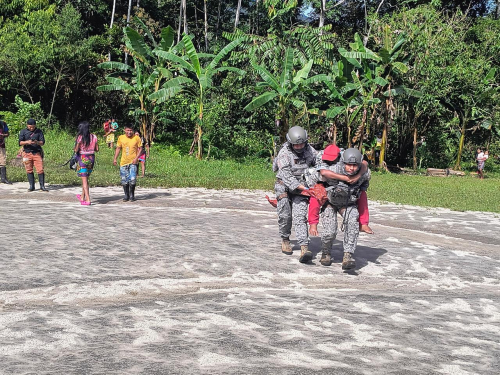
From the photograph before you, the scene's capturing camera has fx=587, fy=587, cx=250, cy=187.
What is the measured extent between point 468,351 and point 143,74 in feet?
64.8

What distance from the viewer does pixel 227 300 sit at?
19.0 feet

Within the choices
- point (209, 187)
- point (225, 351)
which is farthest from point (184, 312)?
point (209, 187)

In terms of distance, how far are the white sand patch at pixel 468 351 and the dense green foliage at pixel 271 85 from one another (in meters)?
16.1

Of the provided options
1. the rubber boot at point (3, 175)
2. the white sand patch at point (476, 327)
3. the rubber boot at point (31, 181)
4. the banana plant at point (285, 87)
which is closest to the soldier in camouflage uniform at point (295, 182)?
the white sand patch at point (476, 327)

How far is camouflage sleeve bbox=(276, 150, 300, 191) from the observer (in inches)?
298

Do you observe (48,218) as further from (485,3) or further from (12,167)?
(485,3)

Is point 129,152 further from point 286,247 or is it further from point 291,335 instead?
point 291,335

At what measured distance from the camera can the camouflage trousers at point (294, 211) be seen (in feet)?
24.8

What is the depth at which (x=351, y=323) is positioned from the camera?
5.22 metres

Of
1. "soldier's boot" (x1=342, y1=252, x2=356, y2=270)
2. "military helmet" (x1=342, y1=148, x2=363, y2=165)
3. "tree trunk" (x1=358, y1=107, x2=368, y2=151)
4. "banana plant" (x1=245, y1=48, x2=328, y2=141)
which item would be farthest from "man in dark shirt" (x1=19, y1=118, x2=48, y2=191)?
"tree trunk" (x1=358, y1=107, x2=368, y2=151)

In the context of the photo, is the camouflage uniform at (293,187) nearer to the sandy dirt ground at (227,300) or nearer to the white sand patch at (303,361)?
the sandy dirt ground at (227,300)

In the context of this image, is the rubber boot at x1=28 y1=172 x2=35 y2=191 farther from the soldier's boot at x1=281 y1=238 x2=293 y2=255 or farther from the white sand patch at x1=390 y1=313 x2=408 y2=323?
the white sand patch at x1=390 y1=313 x2=408 y2=323

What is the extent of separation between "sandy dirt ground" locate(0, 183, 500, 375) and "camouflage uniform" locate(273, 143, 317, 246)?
51 cm

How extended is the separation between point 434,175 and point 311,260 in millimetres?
18547
